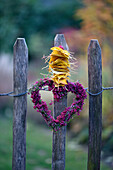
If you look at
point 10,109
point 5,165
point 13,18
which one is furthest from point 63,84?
point 13,18

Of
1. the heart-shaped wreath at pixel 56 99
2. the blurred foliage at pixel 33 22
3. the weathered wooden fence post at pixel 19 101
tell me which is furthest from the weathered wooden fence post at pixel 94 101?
the blurred foliage at pixel 33 22

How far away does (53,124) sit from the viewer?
246 cm

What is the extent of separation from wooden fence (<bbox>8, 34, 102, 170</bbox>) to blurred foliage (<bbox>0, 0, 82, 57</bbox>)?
8.79 meters

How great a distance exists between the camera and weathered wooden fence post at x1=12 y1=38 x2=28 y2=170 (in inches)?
93.6

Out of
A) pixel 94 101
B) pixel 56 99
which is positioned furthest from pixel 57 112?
pixel 94 101

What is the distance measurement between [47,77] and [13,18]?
10453 millimetres

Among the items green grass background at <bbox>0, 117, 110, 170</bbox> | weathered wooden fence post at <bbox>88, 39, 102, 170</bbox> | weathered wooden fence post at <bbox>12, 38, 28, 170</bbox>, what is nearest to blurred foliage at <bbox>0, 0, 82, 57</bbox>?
green grass background at <bbox>0, 117, 110, 170</bbox>

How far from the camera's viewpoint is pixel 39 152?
4.73 m

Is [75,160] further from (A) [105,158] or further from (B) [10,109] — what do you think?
(B) [10,109]

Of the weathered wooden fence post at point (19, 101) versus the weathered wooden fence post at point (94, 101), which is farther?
the weathered wooden fence post at point (94, 101)

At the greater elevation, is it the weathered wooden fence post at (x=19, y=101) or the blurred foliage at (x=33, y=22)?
the blurred foliage at (x=33, y=22)

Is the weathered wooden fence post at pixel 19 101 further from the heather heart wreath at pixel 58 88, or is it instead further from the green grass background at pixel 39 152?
the green grass background at pixel 39 152

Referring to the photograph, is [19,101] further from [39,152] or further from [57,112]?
[39,152]

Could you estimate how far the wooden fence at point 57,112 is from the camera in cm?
239
